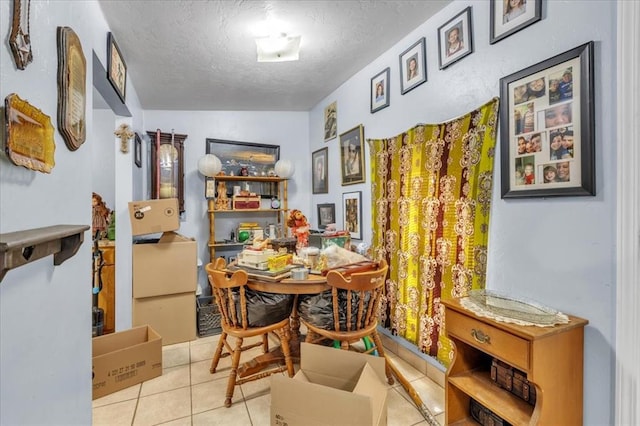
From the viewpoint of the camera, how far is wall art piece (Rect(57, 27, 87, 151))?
1.16 metres

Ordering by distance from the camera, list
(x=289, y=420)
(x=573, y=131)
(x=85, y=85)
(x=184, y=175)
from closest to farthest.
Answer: (x=289, y=420) < (x=573, y=131) < (x=85, y=85) < (x=184, y=175)

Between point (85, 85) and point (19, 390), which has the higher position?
point (85, 85)

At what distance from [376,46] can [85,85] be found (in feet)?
6.85

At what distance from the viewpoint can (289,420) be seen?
124 cm

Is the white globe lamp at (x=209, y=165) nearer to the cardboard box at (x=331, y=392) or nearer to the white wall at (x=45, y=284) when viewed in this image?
the white wall at (x=45, y=284)

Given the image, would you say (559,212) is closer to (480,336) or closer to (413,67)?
(480,336)

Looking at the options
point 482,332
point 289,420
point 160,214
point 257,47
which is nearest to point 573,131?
point 482,332

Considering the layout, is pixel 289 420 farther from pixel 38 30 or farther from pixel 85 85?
pixel 85 85

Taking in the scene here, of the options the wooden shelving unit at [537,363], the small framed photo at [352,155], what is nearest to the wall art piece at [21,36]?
the wooden shelving unit at [537,363]

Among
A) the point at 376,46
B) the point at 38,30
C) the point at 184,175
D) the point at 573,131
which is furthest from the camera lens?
the point at 184,175

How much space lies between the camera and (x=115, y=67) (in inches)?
87.9

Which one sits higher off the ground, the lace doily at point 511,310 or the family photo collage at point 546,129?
the family photo collage at point 546,129

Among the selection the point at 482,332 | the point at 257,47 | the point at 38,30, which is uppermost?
the point at 257,47

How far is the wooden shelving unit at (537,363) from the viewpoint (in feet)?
4.11
